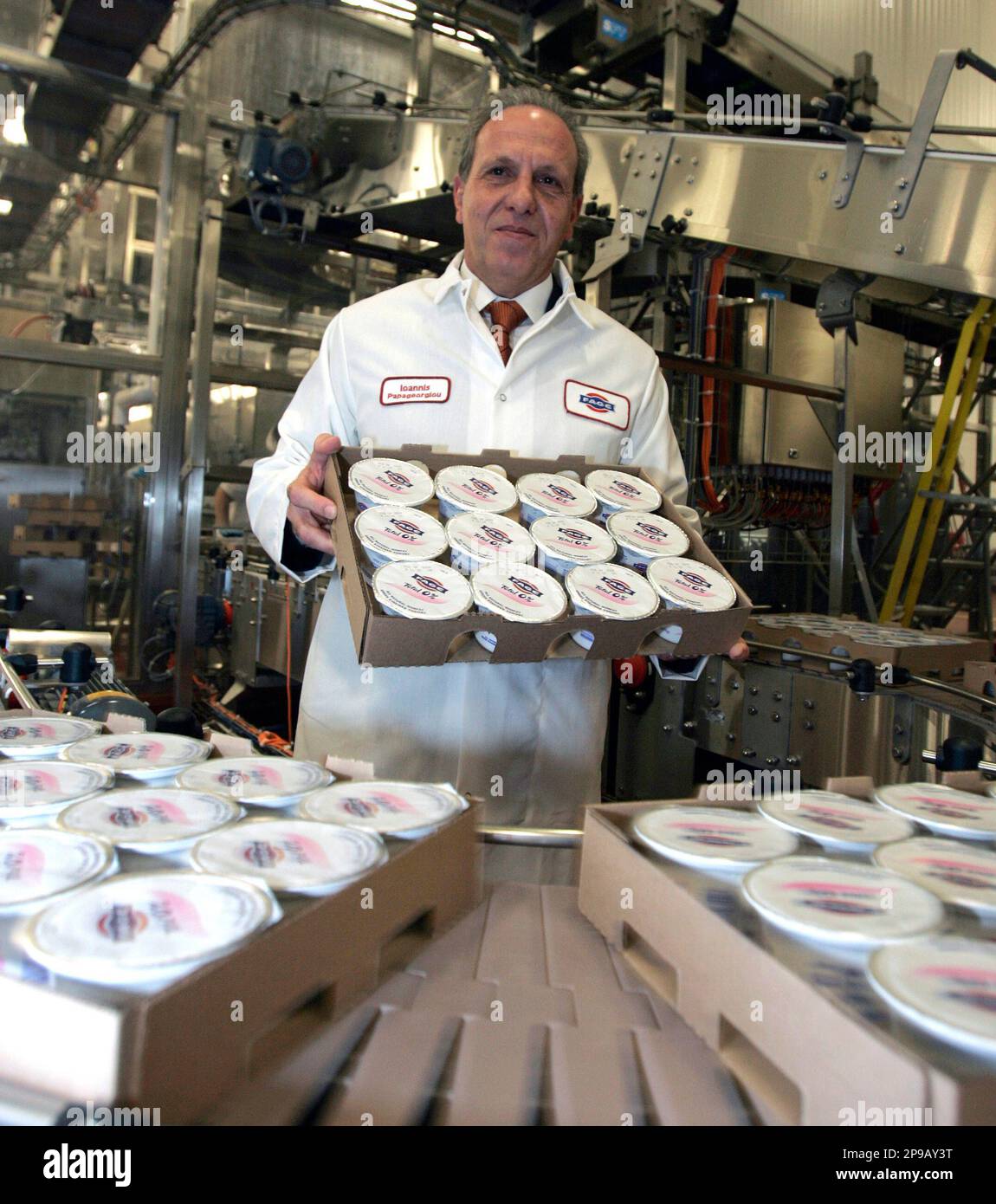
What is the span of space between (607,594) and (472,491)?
29cm

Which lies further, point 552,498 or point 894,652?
point 894,652

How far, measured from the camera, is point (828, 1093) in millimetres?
512

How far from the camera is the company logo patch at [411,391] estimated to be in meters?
1.67

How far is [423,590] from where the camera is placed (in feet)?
3.87

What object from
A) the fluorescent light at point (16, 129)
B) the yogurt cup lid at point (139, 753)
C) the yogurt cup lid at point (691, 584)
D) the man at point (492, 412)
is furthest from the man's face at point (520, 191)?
the fluorescent light at point (16, 129)

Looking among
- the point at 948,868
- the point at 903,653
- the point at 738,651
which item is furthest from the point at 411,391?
the point at 903,653

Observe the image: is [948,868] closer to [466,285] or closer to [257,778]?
[257,778]

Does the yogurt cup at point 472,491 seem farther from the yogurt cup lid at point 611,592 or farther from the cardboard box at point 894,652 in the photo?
the cardboard box at point 894,652

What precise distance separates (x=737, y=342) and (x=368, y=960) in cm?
387

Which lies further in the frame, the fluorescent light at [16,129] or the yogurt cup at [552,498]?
the fluorescent light at [16,129]

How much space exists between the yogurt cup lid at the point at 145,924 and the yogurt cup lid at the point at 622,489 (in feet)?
3.20

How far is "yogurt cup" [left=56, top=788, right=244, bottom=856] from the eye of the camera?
0.72 m

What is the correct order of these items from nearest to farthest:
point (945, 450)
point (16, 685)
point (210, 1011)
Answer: point (210, 1011) → point (16, 685) → point (945, 450)
